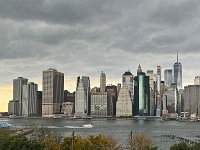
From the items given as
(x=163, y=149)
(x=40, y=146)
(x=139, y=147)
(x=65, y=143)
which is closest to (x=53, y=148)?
(x=65, y=143)

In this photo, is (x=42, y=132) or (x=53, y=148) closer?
(x=53, y=148)

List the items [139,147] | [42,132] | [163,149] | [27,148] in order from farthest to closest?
[163,149] < [42,132] < [139,147] < [27,148]

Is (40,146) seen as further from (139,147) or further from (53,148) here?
(139,147)

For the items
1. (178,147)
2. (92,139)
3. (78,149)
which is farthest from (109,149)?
(178,147)

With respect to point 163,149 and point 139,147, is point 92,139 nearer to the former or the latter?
point 139,147

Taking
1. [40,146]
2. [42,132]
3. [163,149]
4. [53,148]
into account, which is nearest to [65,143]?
[53,148]

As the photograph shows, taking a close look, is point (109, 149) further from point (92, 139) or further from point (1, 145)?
point (1, 145)

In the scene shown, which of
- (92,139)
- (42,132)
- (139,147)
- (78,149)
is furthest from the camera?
(42,132)

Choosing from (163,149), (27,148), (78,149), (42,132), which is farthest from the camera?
(163,149)

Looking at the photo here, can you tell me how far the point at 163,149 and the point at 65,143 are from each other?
38863 millimetres

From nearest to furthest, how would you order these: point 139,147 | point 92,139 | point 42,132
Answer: point 92,139
point 139,147
point 42,132

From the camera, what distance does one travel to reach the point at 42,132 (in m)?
71.6

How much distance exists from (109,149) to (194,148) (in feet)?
46.8

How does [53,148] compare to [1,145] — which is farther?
[53,148]
